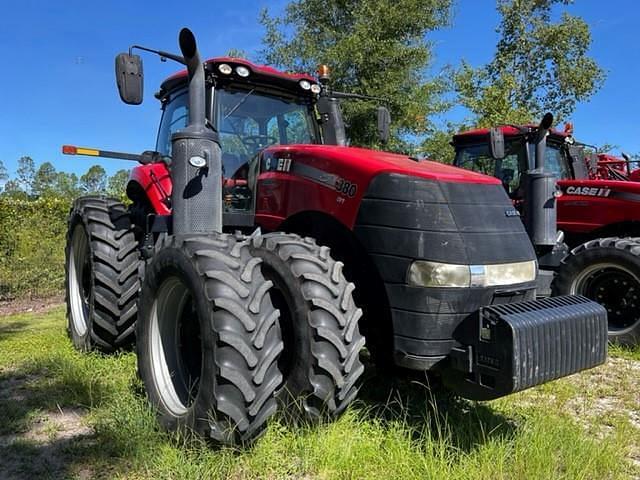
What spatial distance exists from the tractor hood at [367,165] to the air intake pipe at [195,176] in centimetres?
55

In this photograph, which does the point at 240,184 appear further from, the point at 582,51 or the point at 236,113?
the point at 582,51

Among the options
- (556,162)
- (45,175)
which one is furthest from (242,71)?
(45,175)

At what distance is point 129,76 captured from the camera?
3.68 meters

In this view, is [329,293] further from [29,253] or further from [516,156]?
[29,253]

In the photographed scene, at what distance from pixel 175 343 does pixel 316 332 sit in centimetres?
96

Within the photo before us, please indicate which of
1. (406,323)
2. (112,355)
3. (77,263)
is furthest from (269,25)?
(406,323)

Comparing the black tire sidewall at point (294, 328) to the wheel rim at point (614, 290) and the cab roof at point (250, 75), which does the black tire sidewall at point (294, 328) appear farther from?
the wheel rim at point (614, 290)

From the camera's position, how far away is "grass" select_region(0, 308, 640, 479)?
2.42 meters

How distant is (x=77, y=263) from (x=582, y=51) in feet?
56.0

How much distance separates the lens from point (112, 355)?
435 cm

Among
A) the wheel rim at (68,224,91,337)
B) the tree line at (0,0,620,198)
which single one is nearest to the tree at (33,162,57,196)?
the tree line at (0,0,620,198)

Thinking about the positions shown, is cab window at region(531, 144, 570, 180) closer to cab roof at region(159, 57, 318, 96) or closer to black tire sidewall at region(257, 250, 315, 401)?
cab roof at region(159, 57, 318, 96)

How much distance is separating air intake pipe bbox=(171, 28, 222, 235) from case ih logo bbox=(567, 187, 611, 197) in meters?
4.61

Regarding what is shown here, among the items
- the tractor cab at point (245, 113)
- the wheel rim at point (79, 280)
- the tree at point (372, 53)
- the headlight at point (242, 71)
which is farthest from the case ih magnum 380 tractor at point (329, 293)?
the tree at point (372, 53)
